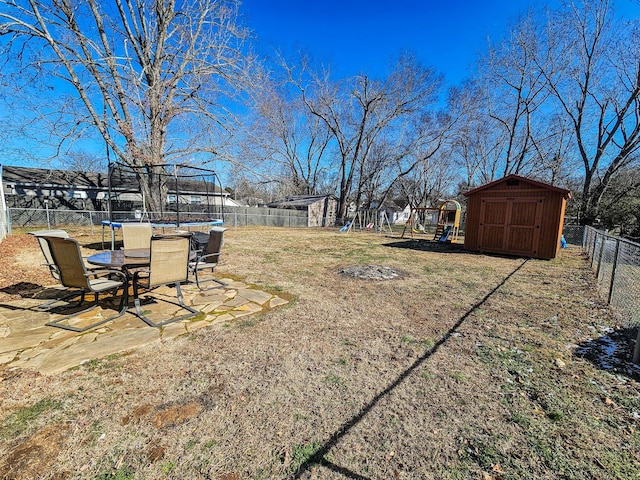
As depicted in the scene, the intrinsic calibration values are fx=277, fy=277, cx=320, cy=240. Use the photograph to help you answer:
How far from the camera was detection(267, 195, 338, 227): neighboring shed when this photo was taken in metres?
26.1

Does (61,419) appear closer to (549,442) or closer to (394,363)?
(394,363)

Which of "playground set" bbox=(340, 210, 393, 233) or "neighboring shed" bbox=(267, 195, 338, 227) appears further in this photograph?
"neighboring shed" bbox=(267, 195, 338, 227)

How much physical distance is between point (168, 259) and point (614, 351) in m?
5.02

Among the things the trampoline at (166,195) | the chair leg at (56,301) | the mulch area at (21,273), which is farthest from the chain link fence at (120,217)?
the chair leg at (56,301)

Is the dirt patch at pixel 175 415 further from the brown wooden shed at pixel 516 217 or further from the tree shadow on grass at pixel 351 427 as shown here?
the brown wooden shed at pixel 516 217

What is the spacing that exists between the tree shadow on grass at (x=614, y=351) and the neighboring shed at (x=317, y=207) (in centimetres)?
2290

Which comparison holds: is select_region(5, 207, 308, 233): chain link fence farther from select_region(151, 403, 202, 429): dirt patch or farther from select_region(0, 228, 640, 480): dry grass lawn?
select_region(151, 403, 202, 429): dirt patch

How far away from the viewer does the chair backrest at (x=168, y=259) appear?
3199 millimetres

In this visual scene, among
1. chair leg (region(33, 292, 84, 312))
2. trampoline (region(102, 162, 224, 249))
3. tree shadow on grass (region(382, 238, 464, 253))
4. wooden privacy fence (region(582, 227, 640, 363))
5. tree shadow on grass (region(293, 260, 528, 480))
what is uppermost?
trampoline (region(102, 162, 224, 249))

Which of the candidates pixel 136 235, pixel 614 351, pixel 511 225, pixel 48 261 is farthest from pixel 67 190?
pixel 614 351

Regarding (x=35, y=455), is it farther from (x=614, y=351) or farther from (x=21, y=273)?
(x=21, y=273)

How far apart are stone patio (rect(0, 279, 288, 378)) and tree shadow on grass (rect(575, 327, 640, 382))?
3.60 metres

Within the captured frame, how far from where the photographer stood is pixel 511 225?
953 centimetres

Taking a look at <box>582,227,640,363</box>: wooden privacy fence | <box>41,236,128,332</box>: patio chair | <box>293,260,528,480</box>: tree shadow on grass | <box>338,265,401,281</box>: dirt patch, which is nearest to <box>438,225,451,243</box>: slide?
<box>338,265,401,281</box>: dirt patch
